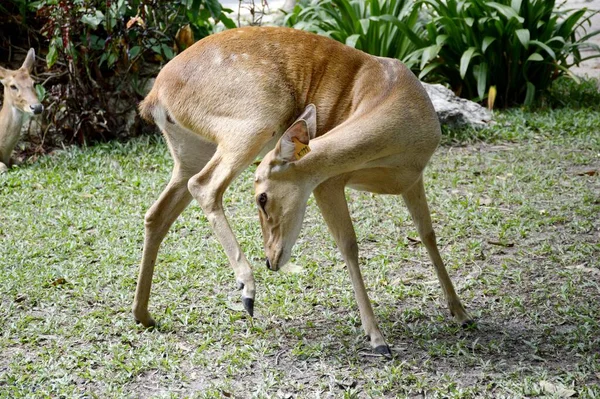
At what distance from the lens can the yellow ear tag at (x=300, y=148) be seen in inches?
142

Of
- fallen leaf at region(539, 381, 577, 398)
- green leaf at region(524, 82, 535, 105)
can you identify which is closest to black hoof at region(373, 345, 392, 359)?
fallen leaf at region(539, 381, 577, 398)

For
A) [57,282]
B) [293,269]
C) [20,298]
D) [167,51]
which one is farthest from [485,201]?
[167,51]

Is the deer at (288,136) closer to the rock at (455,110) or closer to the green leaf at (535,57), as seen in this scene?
the rock at (455,110)

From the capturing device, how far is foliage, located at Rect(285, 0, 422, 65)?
8.32 metres

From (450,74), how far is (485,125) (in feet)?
3.83

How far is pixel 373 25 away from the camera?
8.32m

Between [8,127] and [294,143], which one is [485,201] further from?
[8,127]

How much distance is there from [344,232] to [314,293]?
2.51 feet

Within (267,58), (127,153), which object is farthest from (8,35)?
(267,58)

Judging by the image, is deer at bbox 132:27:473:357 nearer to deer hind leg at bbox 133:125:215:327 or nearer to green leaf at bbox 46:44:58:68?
deer hind leg at bbox 133:125:215:327

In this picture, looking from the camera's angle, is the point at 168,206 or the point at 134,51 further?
the point at 134,51

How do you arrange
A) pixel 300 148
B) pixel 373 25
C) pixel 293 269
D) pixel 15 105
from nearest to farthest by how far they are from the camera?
1. pixel 300 148
2. pixel 293 269
3. pixel 15 105
4. pixel 373 25

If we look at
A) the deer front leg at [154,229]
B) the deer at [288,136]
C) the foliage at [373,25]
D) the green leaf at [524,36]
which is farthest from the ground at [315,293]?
the foliage at [373,25]

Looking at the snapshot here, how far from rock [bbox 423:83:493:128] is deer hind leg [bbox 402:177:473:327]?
332cm
